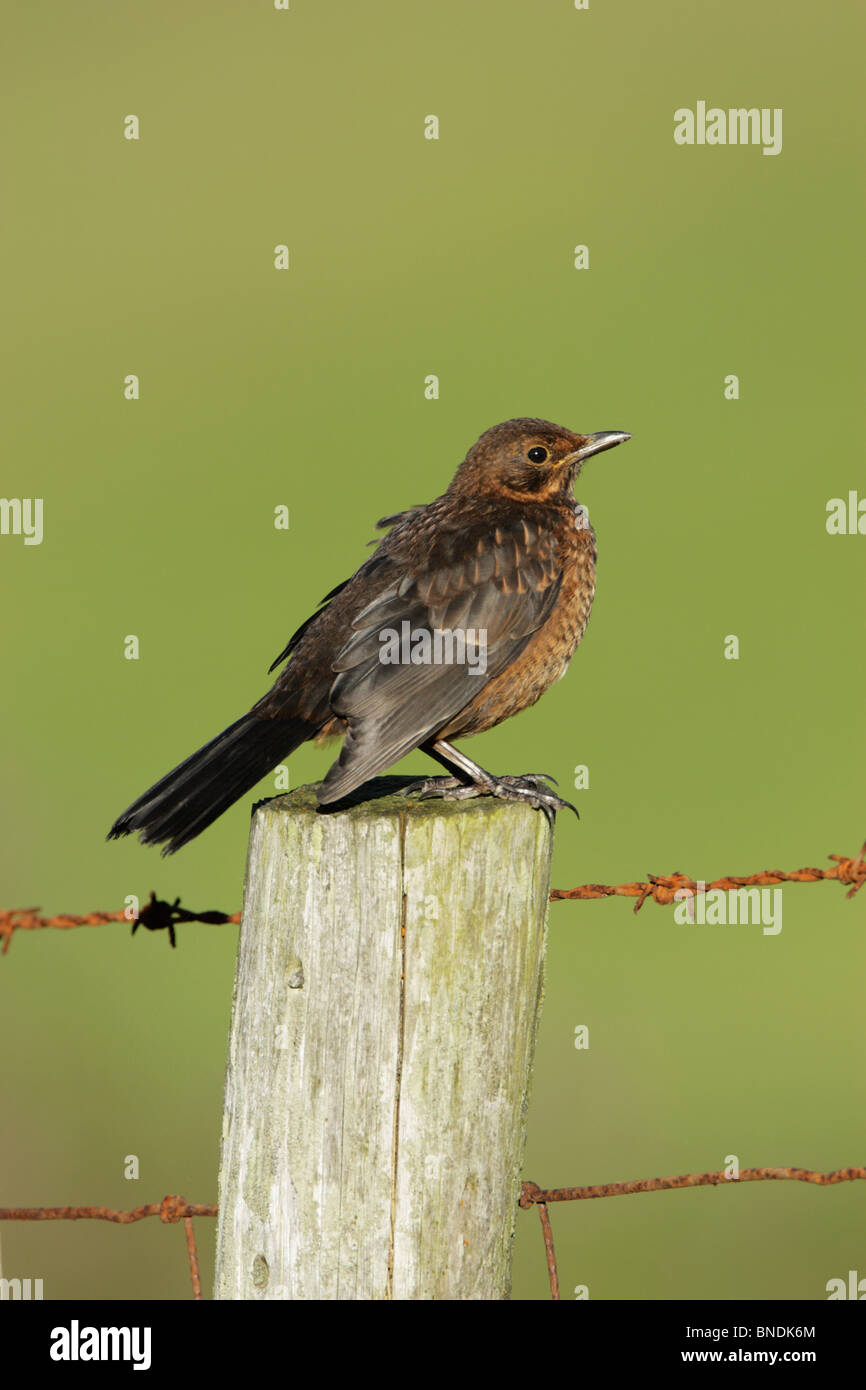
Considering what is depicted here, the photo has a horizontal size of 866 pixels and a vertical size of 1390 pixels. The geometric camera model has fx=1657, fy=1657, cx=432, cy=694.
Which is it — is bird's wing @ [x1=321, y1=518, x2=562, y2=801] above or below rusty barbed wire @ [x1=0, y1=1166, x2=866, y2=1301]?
above

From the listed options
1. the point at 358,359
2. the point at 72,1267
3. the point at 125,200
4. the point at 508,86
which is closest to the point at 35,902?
the point at 72,1267

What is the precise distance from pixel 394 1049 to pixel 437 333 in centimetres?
1755

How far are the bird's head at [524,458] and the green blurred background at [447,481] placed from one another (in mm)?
3900

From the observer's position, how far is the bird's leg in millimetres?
4469

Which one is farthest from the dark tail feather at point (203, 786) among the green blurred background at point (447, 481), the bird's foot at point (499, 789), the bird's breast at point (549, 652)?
the green blurred background at point (447, 481)

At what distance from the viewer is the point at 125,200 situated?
23.2 metres

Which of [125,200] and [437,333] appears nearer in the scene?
[437,333]

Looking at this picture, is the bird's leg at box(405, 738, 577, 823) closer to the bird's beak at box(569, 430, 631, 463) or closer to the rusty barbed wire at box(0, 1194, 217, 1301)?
the rusty barbed wire at box(0, 1194, 217, 1301)

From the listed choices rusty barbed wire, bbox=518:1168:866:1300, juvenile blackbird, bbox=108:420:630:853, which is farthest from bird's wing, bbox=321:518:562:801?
rusty barbed wire, bbox=518:1168:866:1300

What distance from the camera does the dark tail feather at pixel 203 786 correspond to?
451cm

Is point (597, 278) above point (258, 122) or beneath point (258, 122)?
beneath

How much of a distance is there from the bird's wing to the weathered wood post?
2.58 ft

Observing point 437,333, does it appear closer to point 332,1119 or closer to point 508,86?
point 508,86

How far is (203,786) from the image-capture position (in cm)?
460
